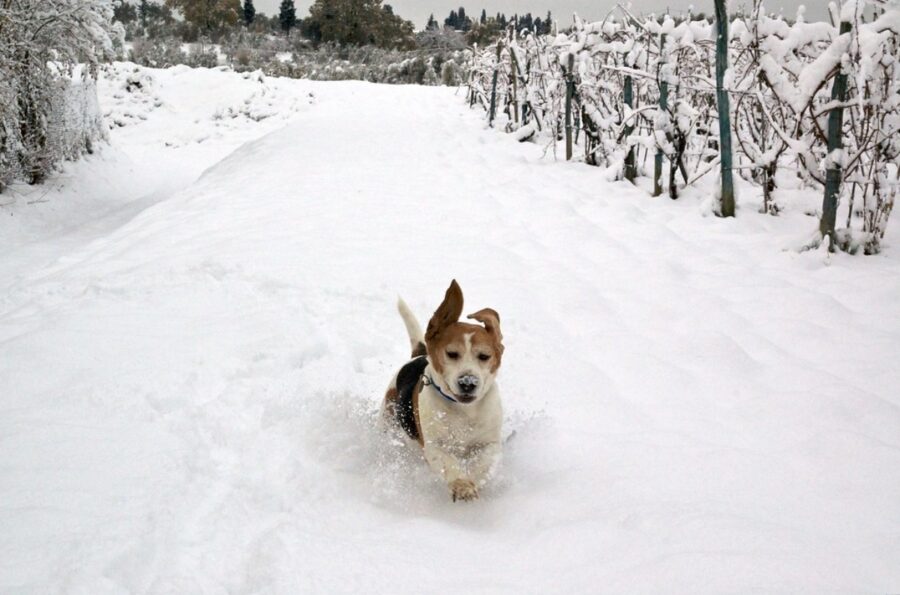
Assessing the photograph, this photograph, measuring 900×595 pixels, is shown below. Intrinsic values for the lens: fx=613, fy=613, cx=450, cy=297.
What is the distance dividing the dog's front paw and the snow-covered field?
7cm

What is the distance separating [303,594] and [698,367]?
242 cm

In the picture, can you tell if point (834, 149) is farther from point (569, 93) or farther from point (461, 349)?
point (569, 93)

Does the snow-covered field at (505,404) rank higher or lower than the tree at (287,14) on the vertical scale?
lower

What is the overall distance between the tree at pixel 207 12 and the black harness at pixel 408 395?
45306 mm

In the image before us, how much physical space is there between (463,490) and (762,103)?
175 inches

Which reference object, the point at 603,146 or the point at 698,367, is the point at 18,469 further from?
the point at 603,146

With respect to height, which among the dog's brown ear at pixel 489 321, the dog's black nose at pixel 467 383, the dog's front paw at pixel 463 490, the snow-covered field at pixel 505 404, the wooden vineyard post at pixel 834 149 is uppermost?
the wooden vineyard post at pixel 834 149

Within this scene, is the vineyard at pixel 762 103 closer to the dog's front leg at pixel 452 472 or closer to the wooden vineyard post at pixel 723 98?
the wooden vineyard post at pixel 723 98

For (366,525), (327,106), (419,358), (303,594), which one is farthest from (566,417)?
(327,106)

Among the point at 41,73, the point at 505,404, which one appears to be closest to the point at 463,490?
the point at 505,404

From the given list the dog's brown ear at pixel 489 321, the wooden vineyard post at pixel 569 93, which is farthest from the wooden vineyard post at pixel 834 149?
the wooden vineyard post at pixel 569 93

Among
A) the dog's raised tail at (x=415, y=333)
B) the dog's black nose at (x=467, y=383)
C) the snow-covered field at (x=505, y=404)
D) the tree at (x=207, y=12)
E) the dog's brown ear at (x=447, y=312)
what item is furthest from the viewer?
the tree at (x=207, y=12)

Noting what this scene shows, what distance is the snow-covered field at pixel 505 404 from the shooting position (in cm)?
194

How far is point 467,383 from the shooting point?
91.9 inches
